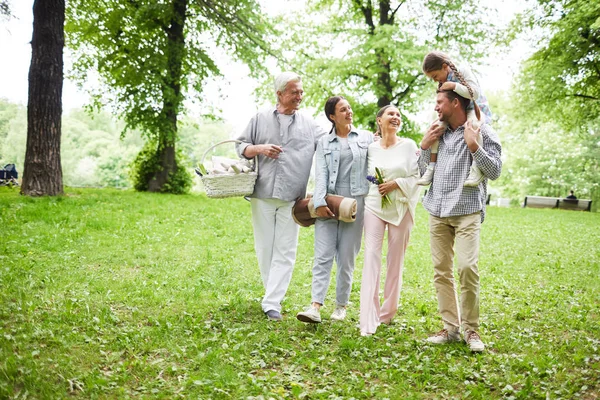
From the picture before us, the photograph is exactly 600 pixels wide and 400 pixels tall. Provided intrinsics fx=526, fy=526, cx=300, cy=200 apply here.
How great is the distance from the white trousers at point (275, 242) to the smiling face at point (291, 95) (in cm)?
96

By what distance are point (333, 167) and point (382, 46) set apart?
48.8 ft

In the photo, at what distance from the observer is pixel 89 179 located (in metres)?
49.8

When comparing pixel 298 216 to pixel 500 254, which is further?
pixel 500 254

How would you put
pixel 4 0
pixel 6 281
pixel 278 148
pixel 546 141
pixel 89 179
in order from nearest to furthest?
pixel 278 148, pixel 6 281, pixel 4 0, pixel 546 141, pixel 89 179

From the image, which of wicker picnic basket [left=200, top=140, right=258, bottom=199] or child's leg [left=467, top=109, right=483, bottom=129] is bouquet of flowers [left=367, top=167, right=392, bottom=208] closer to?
child's leg [left=467, top=109, right=483, bottom=129]

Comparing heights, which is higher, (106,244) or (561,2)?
(561,2)

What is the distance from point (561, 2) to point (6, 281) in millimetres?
22961


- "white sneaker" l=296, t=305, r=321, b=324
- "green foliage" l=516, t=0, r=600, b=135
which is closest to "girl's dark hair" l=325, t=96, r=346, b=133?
"white sneaker" l=296, t=305, r=321, b=324

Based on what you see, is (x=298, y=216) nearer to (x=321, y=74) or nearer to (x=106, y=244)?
(x=106, y=244)

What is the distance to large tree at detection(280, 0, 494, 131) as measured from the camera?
64.5ft

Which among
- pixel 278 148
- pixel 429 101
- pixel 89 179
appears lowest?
pixel 89 179

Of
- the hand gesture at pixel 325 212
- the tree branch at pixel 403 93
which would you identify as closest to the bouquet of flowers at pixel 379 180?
the hand gesture at pixel 325 212

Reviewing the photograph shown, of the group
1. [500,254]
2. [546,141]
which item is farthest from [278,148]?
[546,141]

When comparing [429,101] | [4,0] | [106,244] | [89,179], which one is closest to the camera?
[106,244]
